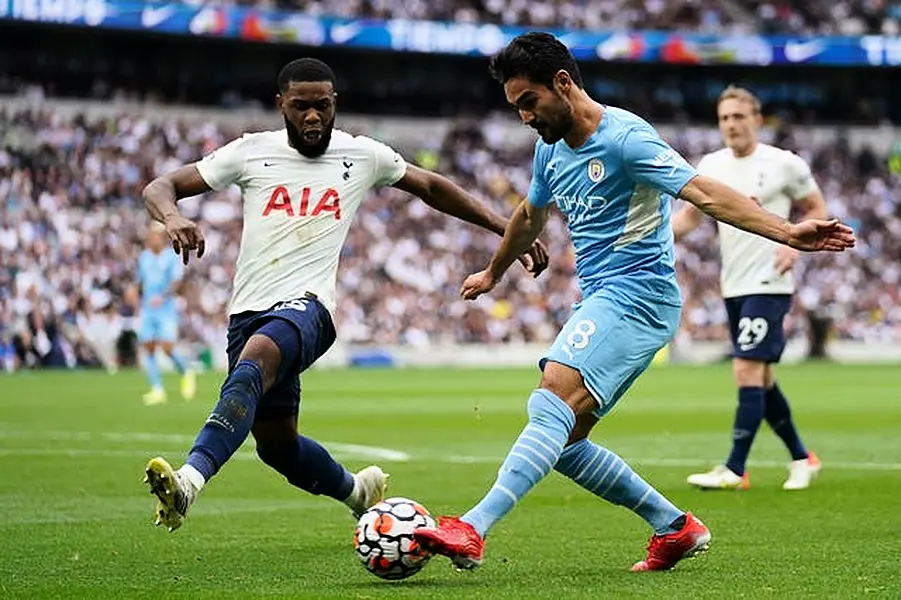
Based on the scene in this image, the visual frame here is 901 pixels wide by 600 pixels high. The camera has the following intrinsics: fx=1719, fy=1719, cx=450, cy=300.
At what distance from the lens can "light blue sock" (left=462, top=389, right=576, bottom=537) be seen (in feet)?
22.1

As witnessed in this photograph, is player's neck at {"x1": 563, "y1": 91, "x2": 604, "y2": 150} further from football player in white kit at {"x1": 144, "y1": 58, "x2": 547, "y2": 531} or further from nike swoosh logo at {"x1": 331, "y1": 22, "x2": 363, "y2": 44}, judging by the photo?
nike swoosh logo at {"x1": 331, "y1": 22, "x2": 363, "y2": 44}

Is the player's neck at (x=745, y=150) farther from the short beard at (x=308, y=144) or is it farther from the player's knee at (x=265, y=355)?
the player's knee at (x=265, y=355)

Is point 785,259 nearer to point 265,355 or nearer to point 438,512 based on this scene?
point 438,512

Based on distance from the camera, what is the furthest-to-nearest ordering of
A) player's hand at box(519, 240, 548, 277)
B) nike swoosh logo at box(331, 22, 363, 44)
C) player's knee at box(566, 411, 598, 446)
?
nike swoosh logo at box(331, 22, 363, 44) → player's hand at box(519, 240, 548, 277) → player's knee at box(566, 411, 598, 446)

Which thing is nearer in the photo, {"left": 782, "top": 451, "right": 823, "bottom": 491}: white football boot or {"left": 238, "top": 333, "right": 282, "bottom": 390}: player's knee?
{"left": 238, "top": 333, "right": 282, "bottom": 390}: player's knee

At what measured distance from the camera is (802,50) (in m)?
59.0

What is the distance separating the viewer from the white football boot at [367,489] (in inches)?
355

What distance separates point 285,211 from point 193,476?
5.71ft

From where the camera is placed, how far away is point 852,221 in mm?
56281

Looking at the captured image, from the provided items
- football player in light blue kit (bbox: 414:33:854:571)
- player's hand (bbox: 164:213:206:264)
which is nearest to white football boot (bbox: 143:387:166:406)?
player's hand (bbox: 164:213:206:264)

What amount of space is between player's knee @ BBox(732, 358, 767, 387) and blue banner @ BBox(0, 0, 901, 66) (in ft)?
118

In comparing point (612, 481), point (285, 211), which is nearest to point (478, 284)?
point (285, 211)

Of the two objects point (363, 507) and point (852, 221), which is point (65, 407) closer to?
point (363, 507)

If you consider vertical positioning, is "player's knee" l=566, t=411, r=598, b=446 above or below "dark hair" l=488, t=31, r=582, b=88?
below
